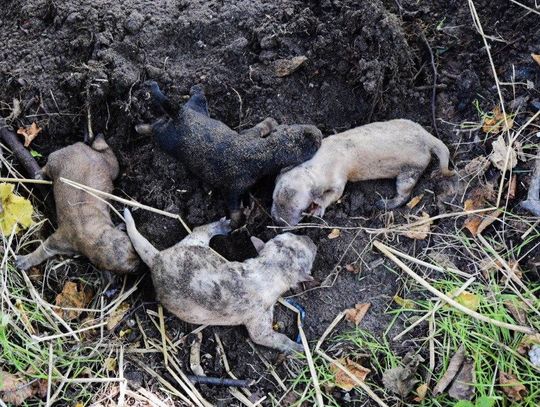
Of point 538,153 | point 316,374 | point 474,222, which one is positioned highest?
point 538,153

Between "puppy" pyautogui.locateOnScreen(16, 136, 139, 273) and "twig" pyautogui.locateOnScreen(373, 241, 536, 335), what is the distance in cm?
171

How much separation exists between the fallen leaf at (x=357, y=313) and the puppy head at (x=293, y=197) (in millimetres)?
717

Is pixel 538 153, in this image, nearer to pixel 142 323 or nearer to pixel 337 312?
pixel 337 312

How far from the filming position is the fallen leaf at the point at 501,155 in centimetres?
429

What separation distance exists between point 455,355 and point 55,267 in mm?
2738

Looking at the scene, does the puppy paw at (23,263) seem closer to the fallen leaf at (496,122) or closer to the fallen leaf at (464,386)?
the fallen leaf at (464,386)

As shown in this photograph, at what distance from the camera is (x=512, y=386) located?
3812mm

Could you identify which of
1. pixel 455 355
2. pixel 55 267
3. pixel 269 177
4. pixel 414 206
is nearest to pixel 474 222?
pixel 414 206

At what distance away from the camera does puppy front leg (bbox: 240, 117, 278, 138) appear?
14.6 ft

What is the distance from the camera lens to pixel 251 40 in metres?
4.62

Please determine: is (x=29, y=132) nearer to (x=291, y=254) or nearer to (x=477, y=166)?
(x=291, y=254)

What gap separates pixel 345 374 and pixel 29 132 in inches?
111

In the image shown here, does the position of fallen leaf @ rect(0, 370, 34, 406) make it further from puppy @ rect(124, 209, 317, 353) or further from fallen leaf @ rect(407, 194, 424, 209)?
fallen leaf @ rect(407, 194, 424, 209)

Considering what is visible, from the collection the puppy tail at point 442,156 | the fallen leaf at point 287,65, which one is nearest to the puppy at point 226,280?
the puppy tail at point 442,156
